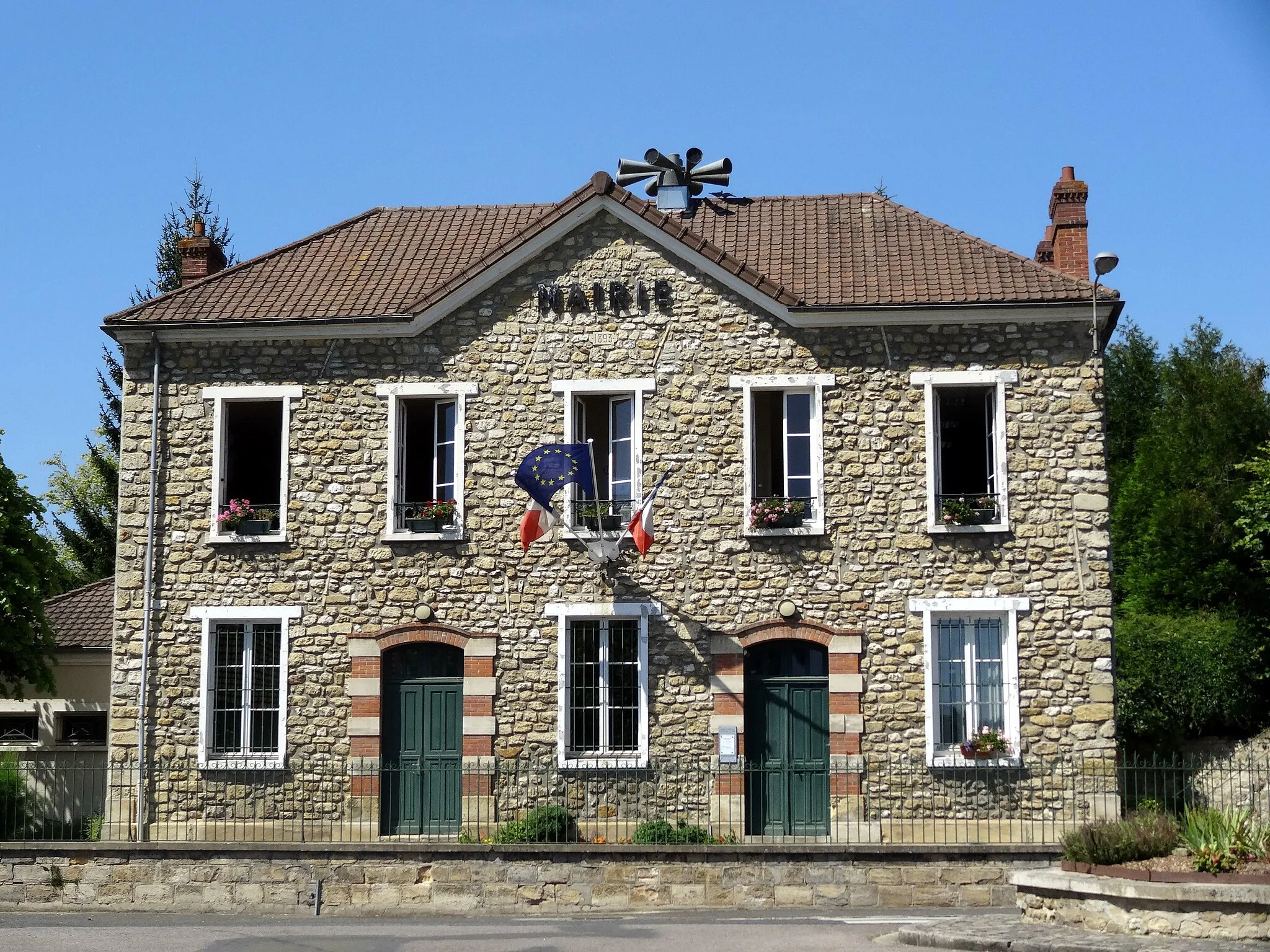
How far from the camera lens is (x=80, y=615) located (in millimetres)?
25656

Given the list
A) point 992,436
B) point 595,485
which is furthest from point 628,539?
point 992,436

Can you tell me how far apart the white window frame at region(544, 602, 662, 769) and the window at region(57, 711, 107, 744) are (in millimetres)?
8909

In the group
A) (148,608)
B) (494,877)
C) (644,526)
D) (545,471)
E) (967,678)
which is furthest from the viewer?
(148,608)

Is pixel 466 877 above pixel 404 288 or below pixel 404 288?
below

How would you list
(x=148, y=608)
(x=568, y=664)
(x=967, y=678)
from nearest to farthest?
(x=967, y=678), (x=568, y=664), (x=148, y=608)

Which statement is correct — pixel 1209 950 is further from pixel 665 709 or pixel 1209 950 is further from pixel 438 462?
pixel 438 462

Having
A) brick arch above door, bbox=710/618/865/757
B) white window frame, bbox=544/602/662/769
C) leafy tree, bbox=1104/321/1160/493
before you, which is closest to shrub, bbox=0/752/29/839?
white window frame, bbox=544/602/662/769

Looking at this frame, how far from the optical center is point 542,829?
1842 centimetres

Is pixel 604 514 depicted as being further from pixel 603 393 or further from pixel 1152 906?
pixel 1152 906

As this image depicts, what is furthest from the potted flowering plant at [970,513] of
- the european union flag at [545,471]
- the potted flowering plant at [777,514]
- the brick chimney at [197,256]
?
the brick chimney at [197,256]

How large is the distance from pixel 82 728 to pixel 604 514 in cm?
1021

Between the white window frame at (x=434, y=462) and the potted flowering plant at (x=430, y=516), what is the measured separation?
0.07 m

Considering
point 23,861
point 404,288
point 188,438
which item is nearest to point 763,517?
point 404,288

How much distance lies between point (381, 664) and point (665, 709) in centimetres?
369
